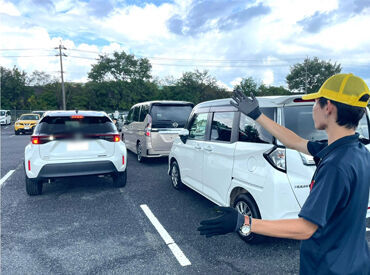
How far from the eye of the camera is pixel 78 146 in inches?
206

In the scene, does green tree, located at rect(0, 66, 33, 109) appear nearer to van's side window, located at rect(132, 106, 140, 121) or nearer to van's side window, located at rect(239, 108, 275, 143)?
van's side window, located at rect(132, 106, 140, 121)

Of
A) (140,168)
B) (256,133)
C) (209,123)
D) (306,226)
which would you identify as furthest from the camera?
(140,168)

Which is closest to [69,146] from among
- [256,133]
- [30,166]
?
[30,166]

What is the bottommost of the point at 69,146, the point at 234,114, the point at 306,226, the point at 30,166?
the point at 30,166

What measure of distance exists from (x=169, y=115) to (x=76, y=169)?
3672 millimetres

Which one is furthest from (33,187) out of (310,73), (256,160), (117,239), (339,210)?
(310,73)

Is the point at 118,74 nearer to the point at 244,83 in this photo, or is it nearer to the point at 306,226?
the point at 244,83

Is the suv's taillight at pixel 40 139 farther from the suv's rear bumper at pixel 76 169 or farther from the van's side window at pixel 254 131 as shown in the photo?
the van's side window at pixel 254 131

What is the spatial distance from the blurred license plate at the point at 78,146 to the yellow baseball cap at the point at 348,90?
15.5 ft

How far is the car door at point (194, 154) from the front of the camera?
14.8ft

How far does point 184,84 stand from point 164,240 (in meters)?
56.8

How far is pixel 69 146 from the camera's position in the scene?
5.18m

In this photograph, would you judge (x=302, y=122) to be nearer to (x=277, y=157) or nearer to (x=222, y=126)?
(x=277, y=157)

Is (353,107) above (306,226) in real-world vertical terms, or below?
above
